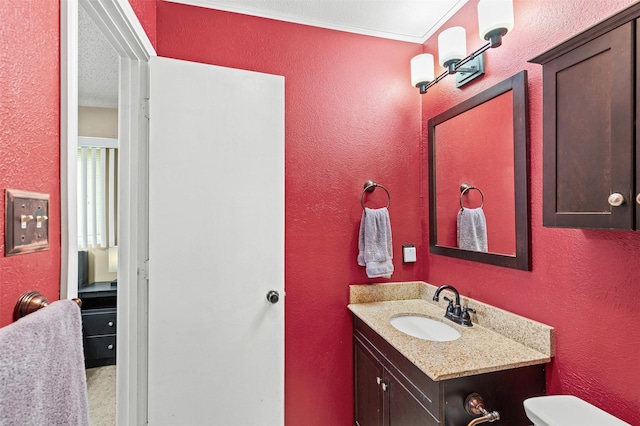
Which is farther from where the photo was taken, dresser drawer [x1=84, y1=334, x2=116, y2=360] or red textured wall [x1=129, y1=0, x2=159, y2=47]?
dresser drawer [x1=84, y1=334, x2=116, y2=360]

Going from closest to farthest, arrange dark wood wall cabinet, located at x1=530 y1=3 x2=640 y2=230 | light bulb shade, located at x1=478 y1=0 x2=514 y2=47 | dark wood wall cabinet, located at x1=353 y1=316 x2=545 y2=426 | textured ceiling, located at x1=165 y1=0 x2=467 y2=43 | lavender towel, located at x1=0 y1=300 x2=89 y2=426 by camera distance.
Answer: lavender towel, located at x1=0 y1=300 x2=89 y2=426
dark wood wall cabinet, located at x1=530 y1=3 x2=640 y2=230
dark wood wall cabinet, located at x1=353 y1=316 x2=545 y2=426
light bulb shade, located at x1=478 y1=0 x2=514 y2=47
textured ceiling, located at x1=165 y1=0 x2=467 y2=43

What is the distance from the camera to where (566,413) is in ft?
3.22

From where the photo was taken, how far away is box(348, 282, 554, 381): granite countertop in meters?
1.14

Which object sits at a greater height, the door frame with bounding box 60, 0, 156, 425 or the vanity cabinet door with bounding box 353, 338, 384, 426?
the door frame with bounding box 60, 0, 156, 425

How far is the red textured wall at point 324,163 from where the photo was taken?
184cm

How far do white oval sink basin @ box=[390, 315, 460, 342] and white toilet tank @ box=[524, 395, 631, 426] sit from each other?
18.7 inches

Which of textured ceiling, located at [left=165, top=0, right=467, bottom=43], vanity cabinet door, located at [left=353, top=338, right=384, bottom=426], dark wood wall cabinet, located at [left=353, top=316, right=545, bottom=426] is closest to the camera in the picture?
dark wood wall cabinet, located at [left=353, top=316, right=545, bottom=426]

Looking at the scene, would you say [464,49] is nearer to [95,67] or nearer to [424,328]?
[424,328]

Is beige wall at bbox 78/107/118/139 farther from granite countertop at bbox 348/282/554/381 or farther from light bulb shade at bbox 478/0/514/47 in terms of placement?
light bulb shade at bbox 478/0/514/47

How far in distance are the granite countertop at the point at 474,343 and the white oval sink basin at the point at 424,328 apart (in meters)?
0.03

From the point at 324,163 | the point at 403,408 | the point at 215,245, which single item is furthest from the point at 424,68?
the point at 403,408

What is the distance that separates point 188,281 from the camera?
1.47 m

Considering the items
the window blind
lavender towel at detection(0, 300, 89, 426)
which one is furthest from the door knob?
the window blind

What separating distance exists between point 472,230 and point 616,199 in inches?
33.0
